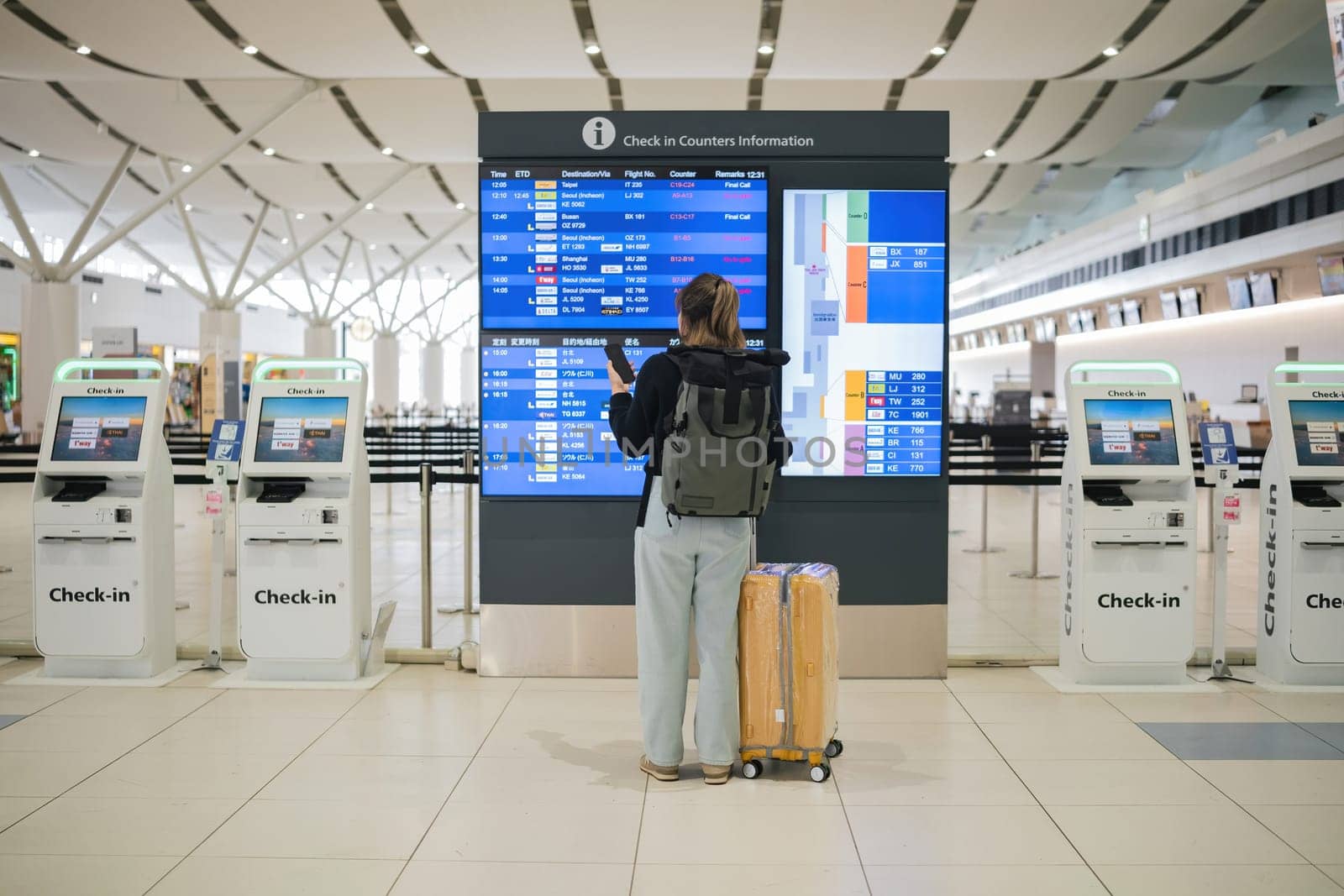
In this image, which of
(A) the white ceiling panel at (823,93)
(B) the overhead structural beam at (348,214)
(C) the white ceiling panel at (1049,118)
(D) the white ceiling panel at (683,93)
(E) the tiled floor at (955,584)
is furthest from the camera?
(B) the overhead structural beam at (348,214)

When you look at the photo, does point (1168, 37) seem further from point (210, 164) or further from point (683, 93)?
point (210, 164)

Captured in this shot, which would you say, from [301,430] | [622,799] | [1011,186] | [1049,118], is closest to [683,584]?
[622,799]

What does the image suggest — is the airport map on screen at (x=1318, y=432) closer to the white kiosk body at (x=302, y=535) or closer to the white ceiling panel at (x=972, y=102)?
the white kiosk body at (x=302, y=535)

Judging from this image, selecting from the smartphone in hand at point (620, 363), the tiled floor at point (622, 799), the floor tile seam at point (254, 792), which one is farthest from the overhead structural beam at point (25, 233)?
the smartphone in hand at point (620, 363)

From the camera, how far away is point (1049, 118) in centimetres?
1709

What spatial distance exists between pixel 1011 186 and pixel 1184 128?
510 cm

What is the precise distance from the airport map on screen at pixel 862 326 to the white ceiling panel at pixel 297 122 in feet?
40.4

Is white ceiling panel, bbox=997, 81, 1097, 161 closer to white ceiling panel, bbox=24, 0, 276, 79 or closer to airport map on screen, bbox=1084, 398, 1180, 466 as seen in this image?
white ceiling panel, bbox=24, 0, 276, 79

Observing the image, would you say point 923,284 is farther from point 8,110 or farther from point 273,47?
point 8,110

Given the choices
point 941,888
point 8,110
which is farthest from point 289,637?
point 8,110

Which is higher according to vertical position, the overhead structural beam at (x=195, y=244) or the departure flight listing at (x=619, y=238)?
the overhead structural beam at (x=195, y=244)

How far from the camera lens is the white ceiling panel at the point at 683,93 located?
15.5 metres

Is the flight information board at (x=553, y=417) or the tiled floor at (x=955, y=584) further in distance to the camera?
the tiled floor at (x=955, y=584)

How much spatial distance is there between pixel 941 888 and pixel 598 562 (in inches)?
101
